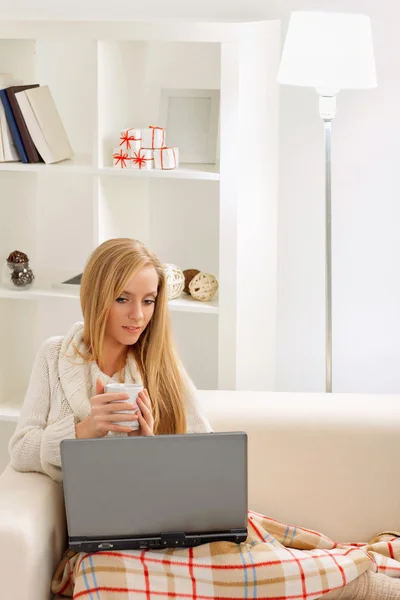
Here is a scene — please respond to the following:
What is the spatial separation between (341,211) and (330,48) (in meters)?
0.65

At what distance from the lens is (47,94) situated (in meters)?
2.77

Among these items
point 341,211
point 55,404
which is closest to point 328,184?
point 341,211

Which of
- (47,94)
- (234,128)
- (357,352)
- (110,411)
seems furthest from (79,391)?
(357,352)

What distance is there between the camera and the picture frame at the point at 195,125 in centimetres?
275

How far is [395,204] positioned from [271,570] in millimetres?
1485

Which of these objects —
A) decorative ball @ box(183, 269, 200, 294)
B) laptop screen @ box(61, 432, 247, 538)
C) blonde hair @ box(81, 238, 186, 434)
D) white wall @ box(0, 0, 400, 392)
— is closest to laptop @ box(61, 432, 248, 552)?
laptop screen @ box(61, 432, 247, 538)

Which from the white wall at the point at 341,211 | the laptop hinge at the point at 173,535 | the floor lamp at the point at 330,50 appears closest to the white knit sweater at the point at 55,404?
the laptop hinge at the point at 173,535

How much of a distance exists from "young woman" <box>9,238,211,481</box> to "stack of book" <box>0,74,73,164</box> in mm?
785

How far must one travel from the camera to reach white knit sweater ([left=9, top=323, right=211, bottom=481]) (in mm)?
1933

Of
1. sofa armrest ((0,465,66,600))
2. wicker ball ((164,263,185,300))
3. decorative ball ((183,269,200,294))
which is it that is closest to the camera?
sofa armrest ((0,465,66,600))

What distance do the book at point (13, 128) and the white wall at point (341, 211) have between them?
16.0 inches

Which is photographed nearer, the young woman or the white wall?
the young woman

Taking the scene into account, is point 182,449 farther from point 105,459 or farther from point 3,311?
point 3,311

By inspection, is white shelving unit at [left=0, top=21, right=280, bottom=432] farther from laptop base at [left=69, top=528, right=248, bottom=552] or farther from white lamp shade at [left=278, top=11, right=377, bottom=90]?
laptop base at [left=69, top=528, right=248, bottom=552]
